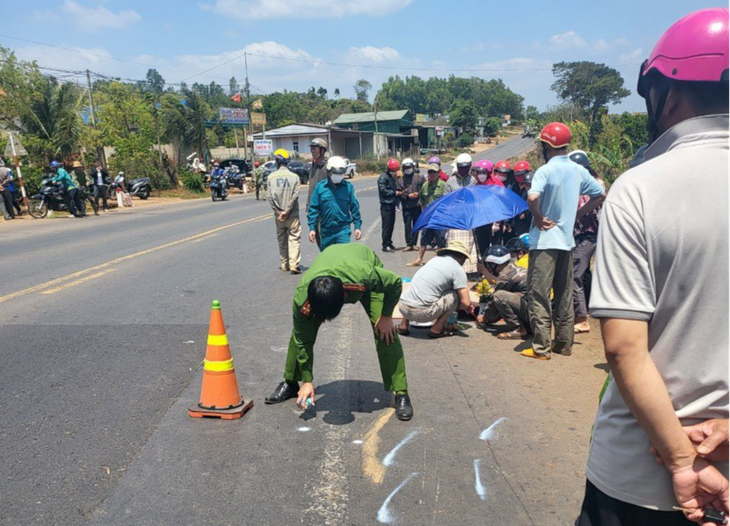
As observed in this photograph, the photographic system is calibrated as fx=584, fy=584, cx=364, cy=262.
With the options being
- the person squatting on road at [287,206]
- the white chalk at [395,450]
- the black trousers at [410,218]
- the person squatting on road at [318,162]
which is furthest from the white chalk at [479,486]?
the black trousers at [410,218]

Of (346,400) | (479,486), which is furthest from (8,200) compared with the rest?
(479,486)

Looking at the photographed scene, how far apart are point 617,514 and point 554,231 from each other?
3891mm

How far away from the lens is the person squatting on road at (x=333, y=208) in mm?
7602

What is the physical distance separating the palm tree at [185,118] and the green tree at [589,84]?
55114 mm

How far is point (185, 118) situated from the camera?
35.2 metres

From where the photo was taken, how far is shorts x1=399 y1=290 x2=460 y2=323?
6.00m

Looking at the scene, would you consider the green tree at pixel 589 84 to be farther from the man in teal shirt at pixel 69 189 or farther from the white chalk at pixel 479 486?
the white chalk at pixel 479 486

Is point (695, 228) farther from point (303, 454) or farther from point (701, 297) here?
point (303, 454)

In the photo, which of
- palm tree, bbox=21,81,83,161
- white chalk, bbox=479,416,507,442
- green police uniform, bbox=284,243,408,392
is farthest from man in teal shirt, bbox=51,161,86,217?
white chalk, bbox=479,416,507,442

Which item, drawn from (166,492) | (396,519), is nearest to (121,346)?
(166,492)

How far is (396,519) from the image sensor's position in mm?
→ 2967

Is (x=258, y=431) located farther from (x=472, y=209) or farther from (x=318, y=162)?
(x=318, y=162)

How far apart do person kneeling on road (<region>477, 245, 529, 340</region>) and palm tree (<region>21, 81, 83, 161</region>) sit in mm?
21716

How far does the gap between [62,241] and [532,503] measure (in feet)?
40.9
